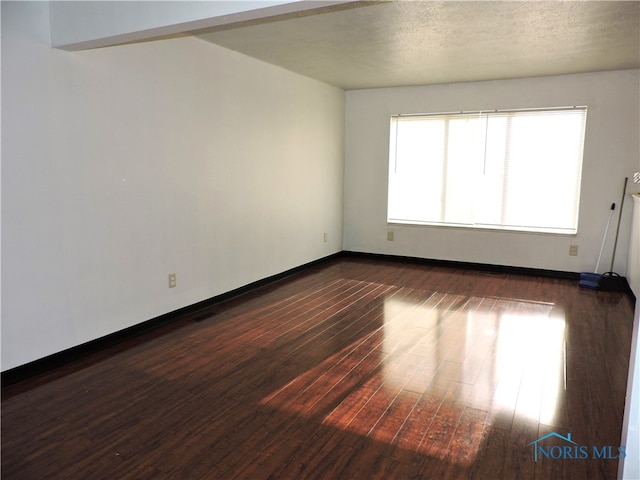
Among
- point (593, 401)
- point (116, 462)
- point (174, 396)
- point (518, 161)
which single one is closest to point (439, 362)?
point (593, 401)

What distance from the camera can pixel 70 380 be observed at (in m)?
2.92

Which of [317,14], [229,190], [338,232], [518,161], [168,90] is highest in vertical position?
[317,14]

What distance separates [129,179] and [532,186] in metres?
4.64

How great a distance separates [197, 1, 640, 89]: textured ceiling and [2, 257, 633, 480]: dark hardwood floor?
237 centimetres

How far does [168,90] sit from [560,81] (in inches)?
173

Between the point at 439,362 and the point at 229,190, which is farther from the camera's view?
the point at 229,190

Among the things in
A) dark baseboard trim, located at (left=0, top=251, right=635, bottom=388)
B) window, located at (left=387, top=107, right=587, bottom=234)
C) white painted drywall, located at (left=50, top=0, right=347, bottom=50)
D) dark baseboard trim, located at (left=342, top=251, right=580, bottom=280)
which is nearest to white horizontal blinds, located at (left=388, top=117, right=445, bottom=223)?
window, located at (left=387, top=107, right=587, bottom=234)

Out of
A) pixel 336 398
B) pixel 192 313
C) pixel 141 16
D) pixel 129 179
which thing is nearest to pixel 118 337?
pixel 192 313

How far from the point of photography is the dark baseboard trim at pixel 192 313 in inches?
118

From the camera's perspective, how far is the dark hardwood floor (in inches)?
83.8

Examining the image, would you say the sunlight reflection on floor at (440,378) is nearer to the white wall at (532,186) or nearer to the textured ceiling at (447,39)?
the white wall at (532,186)

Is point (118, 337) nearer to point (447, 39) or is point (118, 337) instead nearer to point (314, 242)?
point (314, 242)

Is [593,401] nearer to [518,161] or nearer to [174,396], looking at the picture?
[174,396]

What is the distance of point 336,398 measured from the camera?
8.92ft
